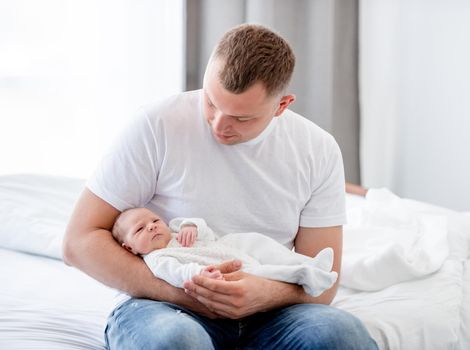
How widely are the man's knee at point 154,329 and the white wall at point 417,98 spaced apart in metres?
2.04

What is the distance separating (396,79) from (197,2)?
94cm

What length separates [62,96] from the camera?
10.5 ft

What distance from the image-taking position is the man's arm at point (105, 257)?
1580 millimetres

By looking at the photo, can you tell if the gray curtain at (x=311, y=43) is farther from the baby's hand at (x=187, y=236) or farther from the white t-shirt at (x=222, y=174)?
the baby's hand at (x=187, y=236)

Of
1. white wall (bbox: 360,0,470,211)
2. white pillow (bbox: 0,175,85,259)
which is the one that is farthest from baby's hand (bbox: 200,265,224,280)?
white wall (bbox: 360,0,470,211)

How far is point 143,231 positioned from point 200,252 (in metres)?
0.13

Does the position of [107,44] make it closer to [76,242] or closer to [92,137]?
[92,137]

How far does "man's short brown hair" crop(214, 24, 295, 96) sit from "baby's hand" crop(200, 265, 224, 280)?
359 mm

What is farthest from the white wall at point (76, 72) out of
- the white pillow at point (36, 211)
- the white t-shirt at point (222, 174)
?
the white t-shirt at point (222, 174)

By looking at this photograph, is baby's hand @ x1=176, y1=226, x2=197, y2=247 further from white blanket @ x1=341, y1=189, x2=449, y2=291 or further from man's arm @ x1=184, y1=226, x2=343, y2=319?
white blanket @ x1=341, y1=189, x2=449, y2=291

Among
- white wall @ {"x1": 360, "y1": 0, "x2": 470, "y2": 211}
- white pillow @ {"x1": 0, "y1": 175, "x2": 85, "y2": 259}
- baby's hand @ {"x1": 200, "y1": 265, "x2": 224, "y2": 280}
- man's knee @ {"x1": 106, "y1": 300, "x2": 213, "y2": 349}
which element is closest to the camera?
man's knee @ {"x1": 106, "y1": 300, "x2": 213, "y2": 349}

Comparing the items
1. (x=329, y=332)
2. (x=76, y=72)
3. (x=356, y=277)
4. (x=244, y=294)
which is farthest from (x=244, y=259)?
(x=76, y=72)

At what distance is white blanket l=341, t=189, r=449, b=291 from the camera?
Result: 1.93 meters

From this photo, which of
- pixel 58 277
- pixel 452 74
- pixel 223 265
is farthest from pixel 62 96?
pixel 223 265
